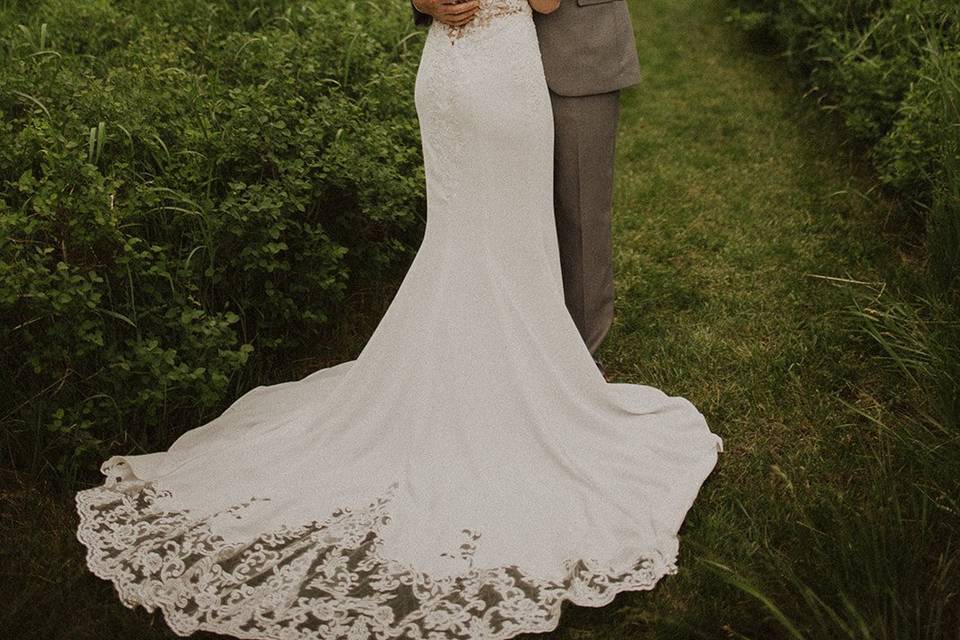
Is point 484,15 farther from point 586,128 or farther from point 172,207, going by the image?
point 172,207

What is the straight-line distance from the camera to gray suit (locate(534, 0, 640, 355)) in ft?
11.8

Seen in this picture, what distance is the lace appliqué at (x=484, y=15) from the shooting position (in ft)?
11.2

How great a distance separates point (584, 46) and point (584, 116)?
0.25m

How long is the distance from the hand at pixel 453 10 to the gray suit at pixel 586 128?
0.31m

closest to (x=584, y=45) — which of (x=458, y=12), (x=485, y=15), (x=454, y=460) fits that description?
(x=485, y=15)

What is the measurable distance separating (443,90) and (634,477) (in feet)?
4.86

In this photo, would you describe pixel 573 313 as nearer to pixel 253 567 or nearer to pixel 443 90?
pixel 443 90

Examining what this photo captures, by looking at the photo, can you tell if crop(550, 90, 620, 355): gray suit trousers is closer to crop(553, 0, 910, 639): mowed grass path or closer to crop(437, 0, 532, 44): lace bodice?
crop(437, 0, 532, 44): lace bodice

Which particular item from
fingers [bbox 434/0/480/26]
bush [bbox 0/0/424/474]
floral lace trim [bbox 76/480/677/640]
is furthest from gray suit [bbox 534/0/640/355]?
floral lace trim [bbox 76/480/677/640]

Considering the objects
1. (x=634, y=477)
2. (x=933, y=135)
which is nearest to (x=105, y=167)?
(x=634, y=477)

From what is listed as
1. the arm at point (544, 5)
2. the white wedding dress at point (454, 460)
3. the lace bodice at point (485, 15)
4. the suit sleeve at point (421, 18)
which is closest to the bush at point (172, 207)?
the white wedding dress at point (454, 460)

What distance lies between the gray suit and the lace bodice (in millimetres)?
180

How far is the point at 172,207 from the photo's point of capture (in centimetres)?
371

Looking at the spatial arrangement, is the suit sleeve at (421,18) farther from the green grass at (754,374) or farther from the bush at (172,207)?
the green grass at (754,374)
